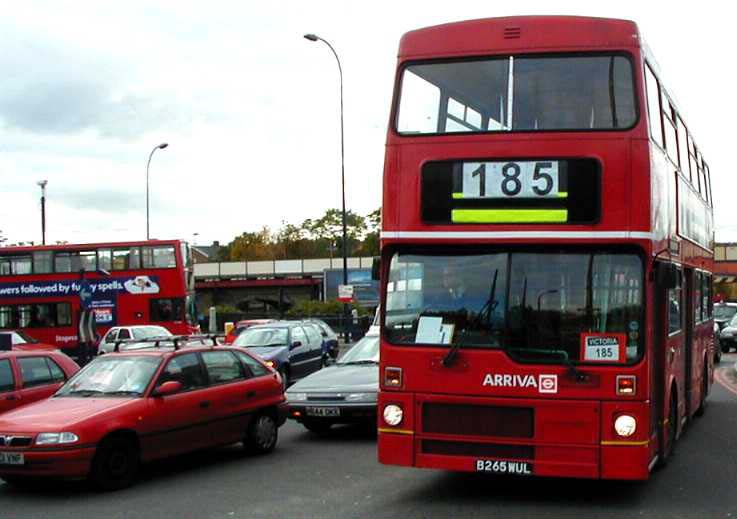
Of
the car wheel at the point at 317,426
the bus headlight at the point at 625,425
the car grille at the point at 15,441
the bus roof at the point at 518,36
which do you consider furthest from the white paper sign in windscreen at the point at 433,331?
the car wheel at the point at 317,426

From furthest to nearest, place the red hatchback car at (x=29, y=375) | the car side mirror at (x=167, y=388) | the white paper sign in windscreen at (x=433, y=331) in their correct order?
the red hatchback car at (x=29, y=375), the car side mirror at (x=167, y=388), the white paper sign in windscreen at (x=433, y=331)

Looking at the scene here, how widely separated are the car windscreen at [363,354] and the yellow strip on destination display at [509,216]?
22.5 ft

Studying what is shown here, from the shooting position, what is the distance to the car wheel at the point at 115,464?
33.3 feet

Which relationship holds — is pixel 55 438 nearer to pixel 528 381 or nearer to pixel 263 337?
pixel 528 381

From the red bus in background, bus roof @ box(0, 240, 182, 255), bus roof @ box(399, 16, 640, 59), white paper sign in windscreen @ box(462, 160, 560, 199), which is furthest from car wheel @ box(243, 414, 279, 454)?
bus roof @ box(0, 240, 182, 255)

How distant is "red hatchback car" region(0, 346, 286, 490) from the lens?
9.86 metres

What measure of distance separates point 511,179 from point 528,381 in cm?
175

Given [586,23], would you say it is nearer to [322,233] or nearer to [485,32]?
[485,32]

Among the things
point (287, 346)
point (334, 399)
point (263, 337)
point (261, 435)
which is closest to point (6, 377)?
point (261, 435)

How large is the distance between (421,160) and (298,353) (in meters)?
14.6

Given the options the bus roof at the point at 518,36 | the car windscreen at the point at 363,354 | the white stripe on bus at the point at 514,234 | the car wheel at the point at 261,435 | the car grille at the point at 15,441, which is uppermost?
the bus roof at the point at 518,36

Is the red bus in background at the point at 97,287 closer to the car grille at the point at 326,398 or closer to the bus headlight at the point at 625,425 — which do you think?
the car grille at the point at 326,398

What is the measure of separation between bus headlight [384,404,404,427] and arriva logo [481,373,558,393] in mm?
903

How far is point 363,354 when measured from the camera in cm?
1588
